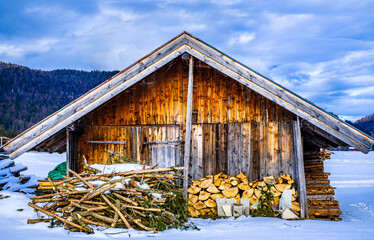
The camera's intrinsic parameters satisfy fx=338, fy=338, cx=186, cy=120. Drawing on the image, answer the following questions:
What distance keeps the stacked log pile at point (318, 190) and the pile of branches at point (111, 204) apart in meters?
4.42

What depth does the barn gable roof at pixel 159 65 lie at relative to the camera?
8.70 meters

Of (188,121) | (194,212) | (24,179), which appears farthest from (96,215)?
(24,179)

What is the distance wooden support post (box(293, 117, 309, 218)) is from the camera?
9367 millimetres

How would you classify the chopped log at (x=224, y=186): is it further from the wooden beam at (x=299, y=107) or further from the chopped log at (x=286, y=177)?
the wooden beam at (x=299, y=107)

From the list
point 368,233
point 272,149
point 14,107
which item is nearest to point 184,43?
point 272,149

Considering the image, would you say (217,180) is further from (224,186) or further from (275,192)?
(275,192)

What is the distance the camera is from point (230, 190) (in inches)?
376

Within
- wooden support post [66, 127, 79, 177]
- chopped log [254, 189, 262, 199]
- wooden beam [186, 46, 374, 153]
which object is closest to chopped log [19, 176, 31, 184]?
wooden support post [66, 127, 79, 177]

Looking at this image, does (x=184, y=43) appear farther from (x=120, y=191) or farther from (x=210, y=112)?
(x=120, y=191)

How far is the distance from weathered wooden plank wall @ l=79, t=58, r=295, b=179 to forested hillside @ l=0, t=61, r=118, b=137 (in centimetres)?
5504

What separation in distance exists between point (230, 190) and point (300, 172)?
2016 millimetres

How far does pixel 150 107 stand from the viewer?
1031 centimetres

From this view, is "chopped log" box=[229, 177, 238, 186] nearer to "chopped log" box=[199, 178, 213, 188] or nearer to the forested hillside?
"chopped log" box=[199, 178, 213, 188]

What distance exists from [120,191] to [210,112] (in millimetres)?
4001
